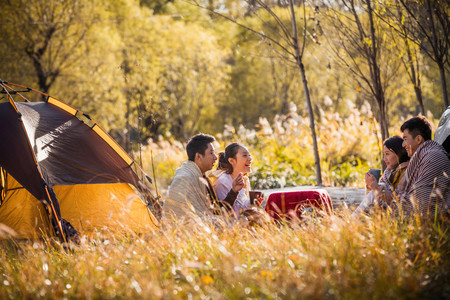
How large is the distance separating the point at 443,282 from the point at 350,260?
49 cm

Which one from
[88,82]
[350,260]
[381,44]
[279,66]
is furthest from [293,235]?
[279,66]

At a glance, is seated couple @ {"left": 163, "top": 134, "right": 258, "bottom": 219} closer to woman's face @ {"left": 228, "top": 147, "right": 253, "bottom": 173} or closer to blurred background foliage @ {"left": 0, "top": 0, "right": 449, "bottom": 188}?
woman's face @ {"left": 228, "top": 147, "right": 253, "bottom": 173}

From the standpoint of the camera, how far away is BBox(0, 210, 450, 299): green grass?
2572 mm

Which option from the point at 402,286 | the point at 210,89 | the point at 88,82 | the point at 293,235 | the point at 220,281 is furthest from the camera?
the point at 210,89

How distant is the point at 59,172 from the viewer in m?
5.50

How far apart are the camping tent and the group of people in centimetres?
61

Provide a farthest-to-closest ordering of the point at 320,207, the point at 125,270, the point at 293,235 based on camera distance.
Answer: the point at 320,207 < the point at 293,235 < the point at 125,270

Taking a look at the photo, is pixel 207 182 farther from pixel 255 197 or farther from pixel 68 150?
pixel 68 150

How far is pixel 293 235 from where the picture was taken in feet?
11.8

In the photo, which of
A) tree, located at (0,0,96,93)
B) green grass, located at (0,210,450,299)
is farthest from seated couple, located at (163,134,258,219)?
tree, located at (0,0,96,93)

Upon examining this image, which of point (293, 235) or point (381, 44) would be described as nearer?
point (293, 235)

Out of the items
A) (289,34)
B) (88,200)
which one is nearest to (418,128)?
(289,34)

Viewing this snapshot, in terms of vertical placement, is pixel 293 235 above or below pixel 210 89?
below

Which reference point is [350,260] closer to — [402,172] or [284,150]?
[402,172]
